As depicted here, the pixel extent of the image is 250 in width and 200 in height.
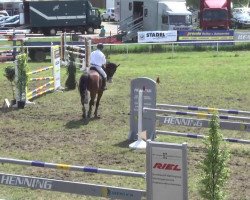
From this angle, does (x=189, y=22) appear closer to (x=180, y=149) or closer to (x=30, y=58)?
(x=30, y=58)

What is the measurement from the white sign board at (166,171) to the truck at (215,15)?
123 feet

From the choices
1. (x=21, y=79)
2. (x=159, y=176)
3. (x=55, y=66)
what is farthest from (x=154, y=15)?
(x=159, y=176)

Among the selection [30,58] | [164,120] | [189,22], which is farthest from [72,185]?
[189,22]

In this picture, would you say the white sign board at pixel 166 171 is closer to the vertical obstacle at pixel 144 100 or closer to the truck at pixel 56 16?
the vertical obstacle at pixel 144 100

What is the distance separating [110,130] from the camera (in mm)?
13375

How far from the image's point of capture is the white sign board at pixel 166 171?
602 cm

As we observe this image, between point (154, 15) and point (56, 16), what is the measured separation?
895 cm

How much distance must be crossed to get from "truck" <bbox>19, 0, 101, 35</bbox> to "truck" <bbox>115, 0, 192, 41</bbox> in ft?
13.9

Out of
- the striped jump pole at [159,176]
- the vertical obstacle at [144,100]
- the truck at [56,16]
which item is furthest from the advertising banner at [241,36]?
the striped jump pole at [159,176]

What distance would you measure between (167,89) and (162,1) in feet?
76.9

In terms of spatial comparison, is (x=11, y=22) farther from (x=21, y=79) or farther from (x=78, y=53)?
(x=21, y=79)

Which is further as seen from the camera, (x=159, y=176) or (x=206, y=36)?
(x=206, y=36)

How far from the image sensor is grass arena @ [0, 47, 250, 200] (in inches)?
375

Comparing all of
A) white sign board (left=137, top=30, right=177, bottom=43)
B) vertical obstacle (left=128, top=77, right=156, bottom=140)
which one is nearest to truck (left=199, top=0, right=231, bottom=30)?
white sign board (left=137, top=30, right=177, bottom=43)
